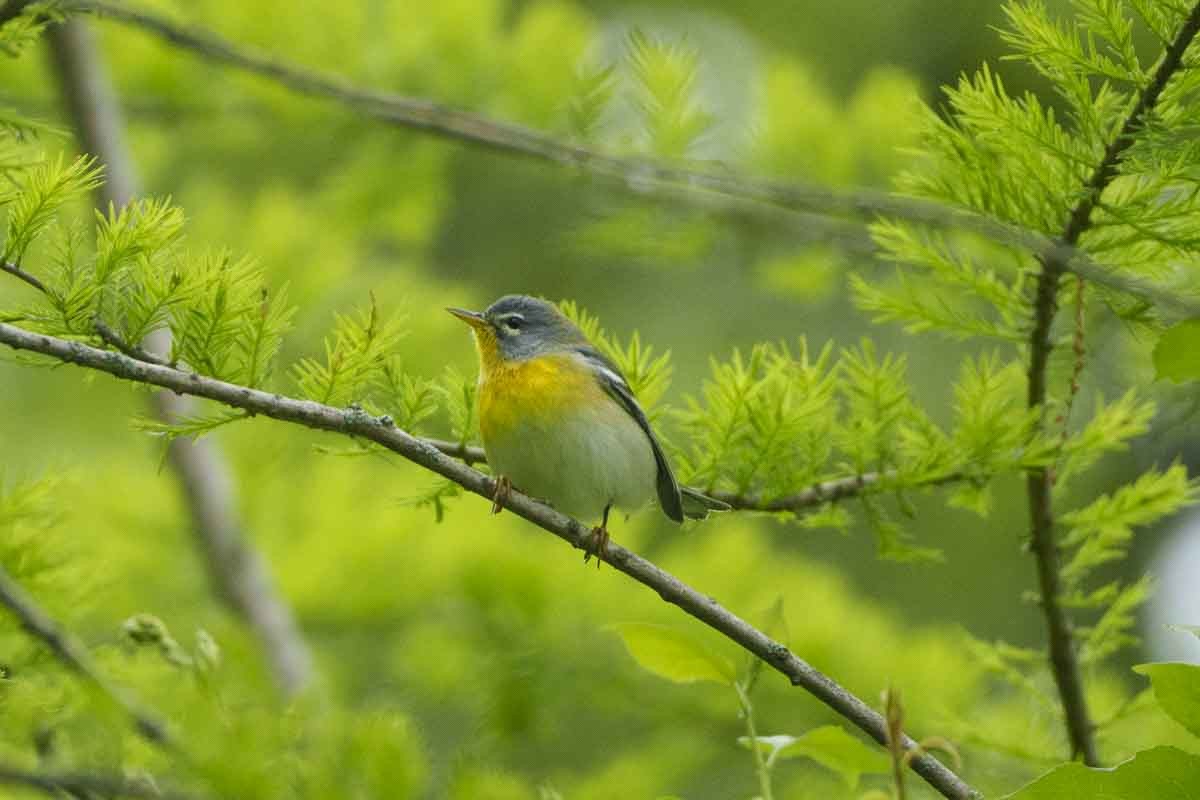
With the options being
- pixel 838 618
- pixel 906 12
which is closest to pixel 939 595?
pixel 906 12

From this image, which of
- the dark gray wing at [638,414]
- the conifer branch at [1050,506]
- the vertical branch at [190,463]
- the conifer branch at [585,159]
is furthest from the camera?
the vertical branch at [190,463]

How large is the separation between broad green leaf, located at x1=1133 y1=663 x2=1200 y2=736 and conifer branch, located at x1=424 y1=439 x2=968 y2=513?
0.96 meters

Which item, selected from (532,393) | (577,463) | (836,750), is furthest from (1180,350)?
(532,393)

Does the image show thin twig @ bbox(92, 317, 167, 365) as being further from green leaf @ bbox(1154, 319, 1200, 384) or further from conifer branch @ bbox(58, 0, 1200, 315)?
green leaf @ bbox(1154, 319, 1200, 384)

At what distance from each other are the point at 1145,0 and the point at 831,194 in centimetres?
78

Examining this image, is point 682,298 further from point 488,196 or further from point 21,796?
point 21,796

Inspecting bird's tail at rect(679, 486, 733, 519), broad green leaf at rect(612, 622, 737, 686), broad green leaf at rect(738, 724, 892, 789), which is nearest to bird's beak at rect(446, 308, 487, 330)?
bird's tail at rect(679, 486, 733, 519)

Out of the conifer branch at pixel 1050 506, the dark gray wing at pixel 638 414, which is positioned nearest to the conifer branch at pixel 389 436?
the conifer branch at pixel 1050 506

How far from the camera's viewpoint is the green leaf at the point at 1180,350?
1500 mm

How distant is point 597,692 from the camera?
4410mm

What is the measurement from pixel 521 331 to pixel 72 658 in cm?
230

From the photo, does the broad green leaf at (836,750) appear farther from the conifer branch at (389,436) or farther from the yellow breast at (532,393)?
the yellow breast at (532,393)

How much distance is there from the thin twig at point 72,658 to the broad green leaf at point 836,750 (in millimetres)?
550

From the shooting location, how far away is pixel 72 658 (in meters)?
1.44
